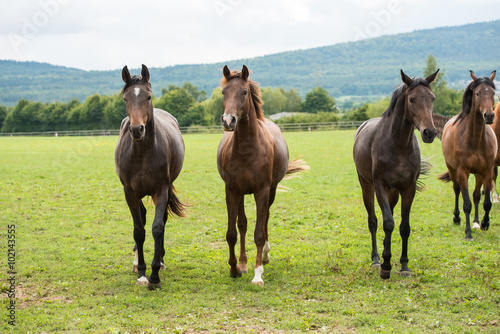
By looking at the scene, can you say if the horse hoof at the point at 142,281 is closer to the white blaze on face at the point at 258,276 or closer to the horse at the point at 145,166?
the horse at the point at 145,166

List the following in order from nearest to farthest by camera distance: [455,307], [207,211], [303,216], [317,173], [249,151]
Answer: [455,307]
[249,151]
[303,216]
[207,211]
[317,173]

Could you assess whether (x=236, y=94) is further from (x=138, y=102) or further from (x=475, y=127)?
(x=475, y=127)

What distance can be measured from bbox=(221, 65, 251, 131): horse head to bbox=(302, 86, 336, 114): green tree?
98343 millimetres

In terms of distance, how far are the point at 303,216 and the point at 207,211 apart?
242 centimetres

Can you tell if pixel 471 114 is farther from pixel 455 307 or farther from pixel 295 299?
pixel 295 299

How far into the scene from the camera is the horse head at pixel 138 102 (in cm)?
557

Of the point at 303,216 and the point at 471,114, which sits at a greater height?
the point at 471,114

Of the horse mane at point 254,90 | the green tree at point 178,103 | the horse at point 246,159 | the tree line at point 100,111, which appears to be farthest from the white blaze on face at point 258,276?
the green tree at point 178,103

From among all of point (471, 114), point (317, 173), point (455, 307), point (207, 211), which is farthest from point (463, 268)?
point (317, 173)

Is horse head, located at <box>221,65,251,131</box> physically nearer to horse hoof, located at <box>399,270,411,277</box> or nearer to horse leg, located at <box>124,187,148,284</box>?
horse leg, located at <box>124,187,148,284</box>

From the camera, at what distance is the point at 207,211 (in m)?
11.5

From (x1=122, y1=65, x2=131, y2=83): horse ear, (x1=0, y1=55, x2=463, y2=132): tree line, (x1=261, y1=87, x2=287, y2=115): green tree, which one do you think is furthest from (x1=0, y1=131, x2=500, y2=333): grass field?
(x1=261, y1=87, x2=287, y2=115): green tree

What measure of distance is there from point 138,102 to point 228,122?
122cm

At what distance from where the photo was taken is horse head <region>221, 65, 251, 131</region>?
576 cm
